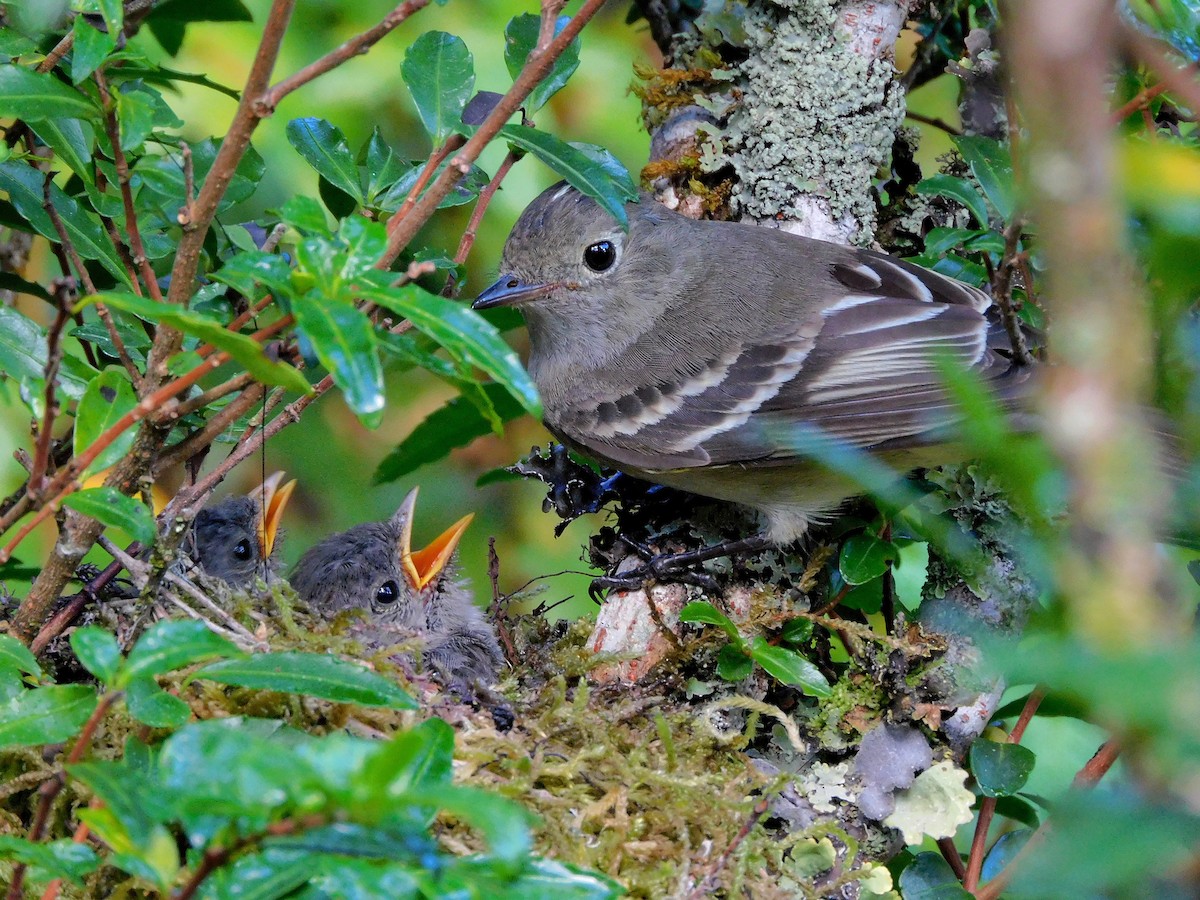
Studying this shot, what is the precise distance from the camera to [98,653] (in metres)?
1.39

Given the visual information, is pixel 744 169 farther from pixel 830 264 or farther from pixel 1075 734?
pixel 1075 734

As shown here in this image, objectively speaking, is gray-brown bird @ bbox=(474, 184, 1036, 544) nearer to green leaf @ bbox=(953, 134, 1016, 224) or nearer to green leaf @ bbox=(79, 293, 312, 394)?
green leaf @ bbox=(953, 134, 1016, 224)

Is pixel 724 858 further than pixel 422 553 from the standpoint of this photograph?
No

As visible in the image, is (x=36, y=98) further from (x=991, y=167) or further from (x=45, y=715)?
(x=991, y=167)

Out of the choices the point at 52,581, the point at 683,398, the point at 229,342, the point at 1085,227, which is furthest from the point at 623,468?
the point at 1085,227

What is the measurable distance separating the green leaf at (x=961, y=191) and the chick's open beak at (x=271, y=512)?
2.26m

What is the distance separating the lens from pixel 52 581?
2.06 metres

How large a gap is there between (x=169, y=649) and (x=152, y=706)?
22 centimetres

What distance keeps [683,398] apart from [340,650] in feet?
4.53

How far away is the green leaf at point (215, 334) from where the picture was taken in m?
1.44

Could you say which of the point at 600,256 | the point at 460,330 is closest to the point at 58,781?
the point at 460,330

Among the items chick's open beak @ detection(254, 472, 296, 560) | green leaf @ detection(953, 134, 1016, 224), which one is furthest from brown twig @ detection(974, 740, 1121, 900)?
chick's open beak @ detection(254, 472, 296, 560)

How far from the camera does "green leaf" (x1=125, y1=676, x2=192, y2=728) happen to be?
1547mm

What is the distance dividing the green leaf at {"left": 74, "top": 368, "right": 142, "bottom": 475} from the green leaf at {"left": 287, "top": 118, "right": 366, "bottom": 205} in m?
0.78
